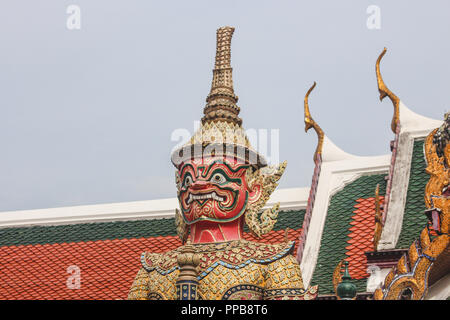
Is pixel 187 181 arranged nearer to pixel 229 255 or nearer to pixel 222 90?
pixel 229 255

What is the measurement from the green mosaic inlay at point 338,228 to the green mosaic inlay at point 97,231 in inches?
25.5

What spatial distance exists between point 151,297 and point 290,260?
1.57 meters

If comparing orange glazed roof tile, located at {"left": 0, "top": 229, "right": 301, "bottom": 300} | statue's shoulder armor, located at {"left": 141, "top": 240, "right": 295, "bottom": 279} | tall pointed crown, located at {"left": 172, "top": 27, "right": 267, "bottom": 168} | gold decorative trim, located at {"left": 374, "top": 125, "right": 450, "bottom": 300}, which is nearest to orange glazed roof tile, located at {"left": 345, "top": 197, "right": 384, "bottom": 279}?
orange glazed roof tile, located at {"left": 0, "top": 229, "right": 301, "bottom": 300}

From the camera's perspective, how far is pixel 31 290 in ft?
38.2

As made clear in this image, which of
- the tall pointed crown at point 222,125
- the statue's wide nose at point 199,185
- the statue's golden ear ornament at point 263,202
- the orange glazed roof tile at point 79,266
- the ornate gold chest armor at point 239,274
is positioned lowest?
the orange glazed roof tile at point 79,266

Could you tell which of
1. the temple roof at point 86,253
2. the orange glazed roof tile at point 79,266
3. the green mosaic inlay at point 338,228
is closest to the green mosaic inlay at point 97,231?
the temple roof at point 86,253

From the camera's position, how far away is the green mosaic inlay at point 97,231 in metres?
12.0

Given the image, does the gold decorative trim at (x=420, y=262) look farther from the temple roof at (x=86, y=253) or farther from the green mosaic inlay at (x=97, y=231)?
the green mosaic inlay at (x=97, y=231)

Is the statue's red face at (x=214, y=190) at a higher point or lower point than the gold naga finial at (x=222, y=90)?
lower

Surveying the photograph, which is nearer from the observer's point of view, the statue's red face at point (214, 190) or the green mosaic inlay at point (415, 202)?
the statue's red face at point (214, 190)

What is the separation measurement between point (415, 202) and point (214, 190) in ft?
10.3

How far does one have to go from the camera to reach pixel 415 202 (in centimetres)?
1061

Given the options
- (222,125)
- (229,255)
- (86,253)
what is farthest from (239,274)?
(86,253)
